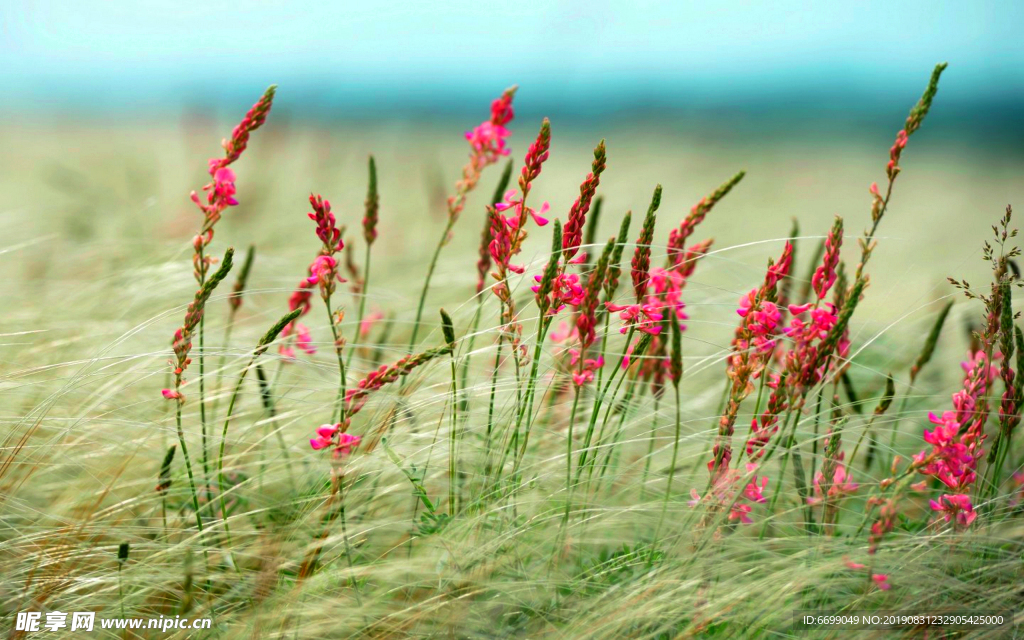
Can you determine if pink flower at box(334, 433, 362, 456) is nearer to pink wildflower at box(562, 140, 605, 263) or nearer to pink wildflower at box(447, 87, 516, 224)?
pink wildflower at box(562, 140, 605, 263)

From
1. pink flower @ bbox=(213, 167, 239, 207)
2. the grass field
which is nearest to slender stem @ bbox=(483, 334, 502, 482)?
the grass field

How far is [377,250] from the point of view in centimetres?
486

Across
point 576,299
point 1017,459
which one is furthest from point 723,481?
point 1017,459

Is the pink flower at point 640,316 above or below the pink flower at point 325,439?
above

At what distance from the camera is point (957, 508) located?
1.27 m

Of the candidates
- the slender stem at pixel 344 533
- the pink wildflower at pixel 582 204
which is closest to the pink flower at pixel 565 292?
the pink wildflower at pixel 582 204

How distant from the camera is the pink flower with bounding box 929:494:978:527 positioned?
1.22m

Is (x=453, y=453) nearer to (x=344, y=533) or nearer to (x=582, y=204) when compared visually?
(x=344, y=533)

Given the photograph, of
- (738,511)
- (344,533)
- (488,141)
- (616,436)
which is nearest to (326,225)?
(344,533)

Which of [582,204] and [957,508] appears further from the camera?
[957,508]

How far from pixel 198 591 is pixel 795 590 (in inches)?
39.2

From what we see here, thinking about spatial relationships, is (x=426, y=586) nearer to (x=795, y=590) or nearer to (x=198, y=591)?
(x=198, y=591)

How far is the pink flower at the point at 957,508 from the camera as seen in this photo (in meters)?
1.22

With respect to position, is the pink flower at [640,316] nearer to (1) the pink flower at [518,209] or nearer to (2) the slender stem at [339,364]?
(1) the pink flower at [518,209]
